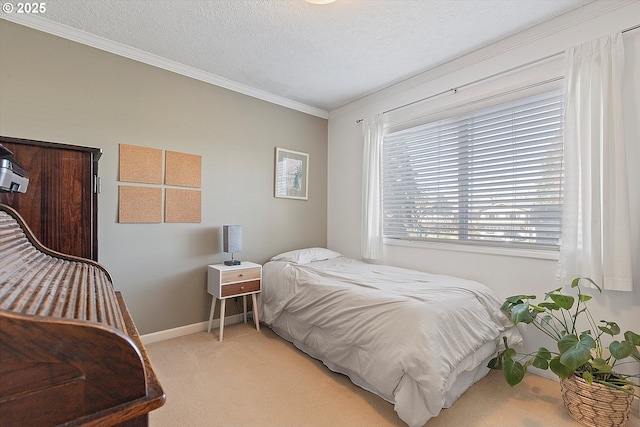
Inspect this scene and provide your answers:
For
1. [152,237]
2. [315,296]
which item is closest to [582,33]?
[315,296]

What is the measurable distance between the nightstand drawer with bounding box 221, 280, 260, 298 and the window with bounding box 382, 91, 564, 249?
158 cm

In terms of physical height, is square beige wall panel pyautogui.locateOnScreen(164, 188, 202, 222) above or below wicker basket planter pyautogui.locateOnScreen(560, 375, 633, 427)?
above

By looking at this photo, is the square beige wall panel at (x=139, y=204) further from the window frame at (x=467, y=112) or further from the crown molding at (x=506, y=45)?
the crown molding at (x=506, y=45)

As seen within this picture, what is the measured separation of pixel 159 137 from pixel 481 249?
3131 mm

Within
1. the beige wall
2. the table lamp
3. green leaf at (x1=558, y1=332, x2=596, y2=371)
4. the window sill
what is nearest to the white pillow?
the beige wall

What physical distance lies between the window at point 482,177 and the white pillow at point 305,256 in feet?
2.61

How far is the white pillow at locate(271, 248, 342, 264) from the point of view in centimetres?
335

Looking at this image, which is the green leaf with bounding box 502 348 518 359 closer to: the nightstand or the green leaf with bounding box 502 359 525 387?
the green leaf with bounding box 502 359 525 387

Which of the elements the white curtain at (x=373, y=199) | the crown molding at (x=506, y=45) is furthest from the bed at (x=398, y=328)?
the crown molding at (x=506, y=45)

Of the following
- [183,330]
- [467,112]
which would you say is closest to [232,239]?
[183,330]

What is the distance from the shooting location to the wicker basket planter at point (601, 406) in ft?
5.45

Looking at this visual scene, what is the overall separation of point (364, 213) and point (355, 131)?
1108 millimetres

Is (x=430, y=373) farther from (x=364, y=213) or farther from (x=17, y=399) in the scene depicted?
(x=364, y=213)

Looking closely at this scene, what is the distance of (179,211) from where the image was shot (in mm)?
2904
